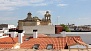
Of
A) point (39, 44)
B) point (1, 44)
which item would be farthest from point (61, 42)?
point (1, 44)

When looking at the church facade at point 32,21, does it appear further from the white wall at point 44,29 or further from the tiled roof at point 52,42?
the tiled roof at point 52,42

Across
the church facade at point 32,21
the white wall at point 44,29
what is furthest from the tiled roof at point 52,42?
the church facade at point 32,21

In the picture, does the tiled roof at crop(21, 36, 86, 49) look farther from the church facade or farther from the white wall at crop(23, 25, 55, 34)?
the church facade

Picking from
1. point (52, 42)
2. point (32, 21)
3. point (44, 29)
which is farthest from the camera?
point (32, 21)

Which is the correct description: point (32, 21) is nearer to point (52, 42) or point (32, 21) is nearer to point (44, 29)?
point (44, 29)

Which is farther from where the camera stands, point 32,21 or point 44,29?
point 32,21

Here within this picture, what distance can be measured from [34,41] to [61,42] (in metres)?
3.36

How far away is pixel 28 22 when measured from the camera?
86.7 metres

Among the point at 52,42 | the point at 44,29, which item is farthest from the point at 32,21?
the point at 52,42

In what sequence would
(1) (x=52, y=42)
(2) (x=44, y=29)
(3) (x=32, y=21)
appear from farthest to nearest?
(3) (x=32, y=21), (2) (x=44, y=29), (1) (x=52, y=42)

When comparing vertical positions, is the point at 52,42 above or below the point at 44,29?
above

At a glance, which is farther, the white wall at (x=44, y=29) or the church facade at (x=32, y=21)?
the church facade at (x=32, y=21)

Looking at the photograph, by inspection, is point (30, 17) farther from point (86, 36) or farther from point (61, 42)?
point (61, 42)

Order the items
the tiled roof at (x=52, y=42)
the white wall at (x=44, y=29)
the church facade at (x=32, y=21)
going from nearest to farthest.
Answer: the tiled roof at (x=52, y=42) → the white wall at (x=44, y=29) → the church facade at (x=32, y=21)
